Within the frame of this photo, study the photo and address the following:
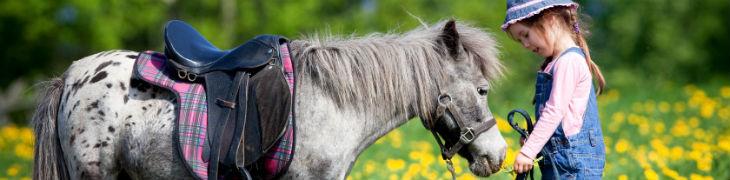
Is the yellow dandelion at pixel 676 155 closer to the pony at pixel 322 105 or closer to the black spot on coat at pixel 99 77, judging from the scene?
the pony at pixel 322 105

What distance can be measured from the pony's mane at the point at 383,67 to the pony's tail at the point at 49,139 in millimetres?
1194

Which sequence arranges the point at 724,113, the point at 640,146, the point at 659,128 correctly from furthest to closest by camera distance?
the point at 724,113, the point at 659,128, the point at 640,146

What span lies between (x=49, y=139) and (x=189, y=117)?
2.63ft

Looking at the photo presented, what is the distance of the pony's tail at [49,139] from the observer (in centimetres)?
358

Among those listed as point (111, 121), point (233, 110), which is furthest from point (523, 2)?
point (111, 121)

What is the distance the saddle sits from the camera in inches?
128

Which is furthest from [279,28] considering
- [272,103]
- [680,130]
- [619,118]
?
[272,103]

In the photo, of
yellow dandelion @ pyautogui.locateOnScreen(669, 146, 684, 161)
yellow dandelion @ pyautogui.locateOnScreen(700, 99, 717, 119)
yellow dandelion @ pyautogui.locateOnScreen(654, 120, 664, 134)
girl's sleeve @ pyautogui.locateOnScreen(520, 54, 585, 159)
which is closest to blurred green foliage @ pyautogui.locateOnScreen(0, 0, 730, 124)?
yellow dandelion @ pyautogui.locateOnScreen(700, 99, 717, 119)

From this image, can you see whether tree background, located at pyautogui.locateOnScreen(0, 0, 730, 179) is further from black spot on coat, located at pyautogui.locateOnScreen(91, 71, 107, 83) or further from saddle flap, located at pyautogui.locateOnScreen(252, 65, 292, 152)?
saddle flap, located at pyautogui.locateOnScreen(252, 65, 292, 152)

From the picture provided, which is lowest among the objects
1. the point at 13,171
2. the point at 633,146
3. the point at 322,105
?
the point at 13,171

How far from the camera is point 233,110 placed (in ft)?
10.8

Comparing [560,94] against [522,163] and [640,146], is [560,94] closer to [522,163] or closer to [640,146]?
[522,163]

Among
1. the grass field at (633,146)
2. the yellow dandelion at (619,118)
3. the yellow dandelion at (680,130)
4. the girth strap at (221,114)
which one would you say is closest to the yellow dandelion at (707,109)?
the grass field at (633,146)

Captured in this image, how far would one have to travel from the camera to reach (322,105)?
339cm
